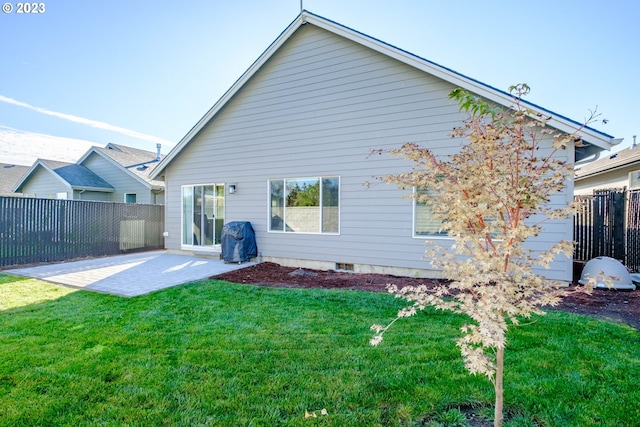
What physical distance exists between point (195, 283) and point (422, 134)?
5912 millimetres

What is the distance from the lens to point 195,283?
6480 millimetres

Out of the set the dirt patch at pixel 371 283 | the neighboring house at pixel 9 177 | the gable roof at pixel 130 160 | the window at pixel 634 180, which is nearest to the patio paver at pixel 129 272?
the dirt patch at pixel 371 283

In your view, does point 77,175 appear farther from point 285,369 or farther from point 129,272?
point 285,369

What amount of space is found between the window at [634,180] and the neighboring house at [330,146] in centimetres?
742

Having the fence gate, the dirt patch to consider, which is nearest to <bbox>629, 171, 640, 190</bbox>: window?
the fence gate

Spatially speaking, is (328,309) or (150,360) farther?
(328,309)

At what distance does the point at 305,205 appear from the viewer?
8352mm

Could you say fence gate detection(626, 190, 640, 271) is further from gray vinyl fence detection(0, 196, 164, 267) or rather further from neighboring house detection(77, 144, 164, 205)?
neighboring house detection(77, 144, 164, 205)

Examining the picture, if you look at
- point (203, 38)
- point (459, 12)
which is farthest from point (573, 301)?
point (203, 38)

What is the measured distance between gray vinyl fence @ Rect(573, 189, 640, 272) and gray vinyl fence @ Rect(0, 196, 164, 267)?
1397cm

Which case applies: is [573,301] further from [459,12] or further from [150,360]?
[459,12]

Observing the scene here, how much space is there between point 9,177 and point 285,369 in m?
27.0

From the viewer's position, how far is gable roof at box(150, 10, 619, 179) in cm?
561

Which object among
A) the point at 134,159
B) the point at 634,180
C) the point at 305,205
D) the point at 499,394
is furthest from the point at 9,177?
the point at 634,180
